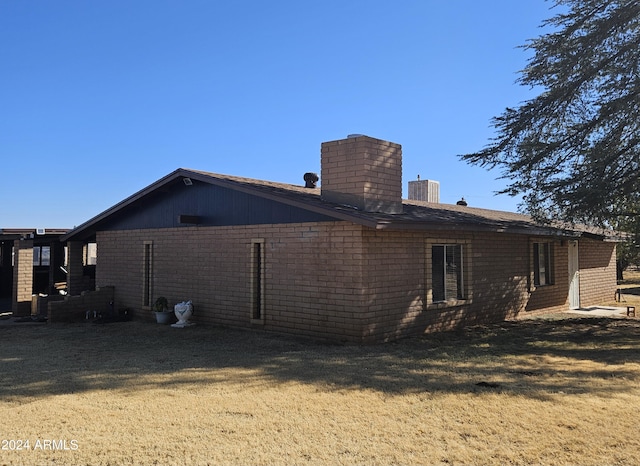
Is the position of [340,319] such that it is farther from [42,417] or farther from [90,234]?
[90,234]

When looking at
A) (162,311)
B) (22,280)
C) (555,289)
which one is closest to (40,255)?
(22,280)

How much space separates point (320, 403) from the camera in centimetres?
602

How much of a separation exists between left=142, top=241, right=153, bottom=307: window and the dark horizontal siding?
67cm

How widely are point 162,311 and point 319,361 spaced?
6.43 m

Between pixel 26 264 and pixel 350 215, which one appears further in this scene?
pixel 26 264

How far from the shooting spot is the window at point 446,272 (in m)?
11.7

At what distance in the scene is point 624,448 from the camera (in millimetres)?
4656

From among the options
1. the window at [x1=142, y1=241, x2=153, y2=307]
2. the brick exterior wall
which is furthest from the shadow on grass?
the window at [x1=142, y1=241, x2=153, y2=307]

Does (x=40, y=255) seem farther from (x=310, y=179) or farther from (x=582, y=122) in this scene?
(x=582, y=122)

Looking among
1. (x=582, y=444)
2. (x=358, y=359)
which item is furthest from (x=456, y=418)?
(x=358, y=359)

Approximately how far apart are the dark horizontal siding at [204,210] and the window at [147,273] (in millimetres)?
668

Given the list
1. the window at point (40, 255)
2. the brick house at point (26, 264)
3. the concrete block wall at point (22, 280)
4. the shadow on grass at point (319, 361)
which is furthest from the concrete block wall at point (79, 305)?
the window at point (40, 255)

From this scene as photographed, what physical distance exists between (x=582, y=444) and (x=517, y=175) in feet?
32.3

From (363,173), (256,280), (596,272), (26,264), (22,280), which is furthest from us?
(596,272)
